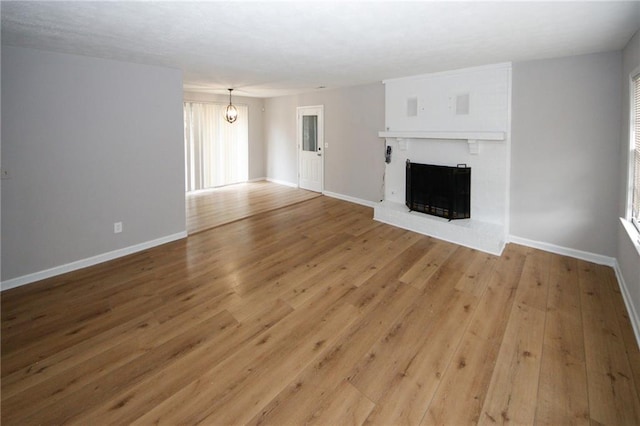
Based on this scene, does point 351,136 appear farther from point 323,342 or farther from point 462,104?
point 323,342

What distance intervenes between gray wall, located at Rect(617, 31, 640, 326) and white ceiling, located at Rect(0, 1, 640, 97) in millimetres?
195

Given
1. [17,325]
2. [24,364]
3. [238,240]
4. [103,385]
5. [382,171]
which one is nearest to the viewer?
[103,385]

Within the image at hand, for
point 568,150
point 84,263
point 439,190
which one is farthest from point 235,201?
point 568,150

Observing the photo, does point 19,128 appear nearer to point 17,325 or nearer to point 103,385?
point 17,325

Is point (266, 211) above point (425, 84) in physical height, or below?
below

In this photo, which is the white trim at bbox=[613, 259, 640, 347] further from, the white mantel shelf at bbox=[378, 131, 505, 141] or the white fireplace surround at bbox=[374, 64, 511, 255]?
the white mantel shelf at bbox=[378, 131, 505, 141]

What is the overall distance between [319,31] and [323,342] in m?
2.64

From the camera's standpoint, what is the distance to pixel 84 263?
3.84 meters

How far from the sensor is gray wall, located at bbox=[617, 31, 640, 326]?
2657 millimetres

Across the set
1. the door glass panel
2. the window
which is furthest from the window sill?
the door glass panel

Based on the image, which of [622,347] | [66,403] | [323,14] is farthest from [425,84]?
[66,403]

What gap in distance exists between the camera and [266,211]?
20.6 feet

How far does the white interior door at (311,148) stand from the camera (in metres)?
7.40

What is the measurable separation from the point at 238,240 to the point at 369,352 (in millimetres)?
2927
